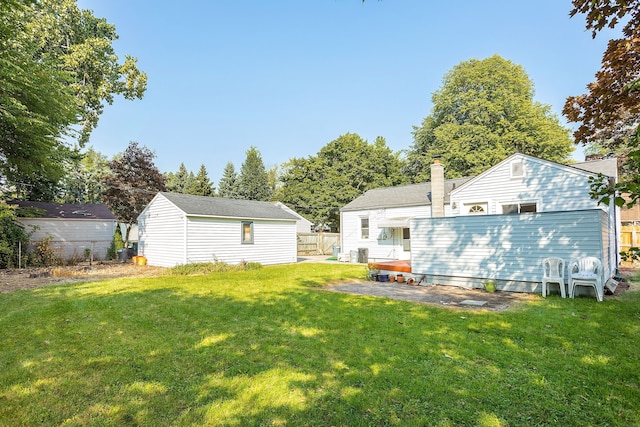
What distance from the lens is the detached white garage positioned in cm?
1560

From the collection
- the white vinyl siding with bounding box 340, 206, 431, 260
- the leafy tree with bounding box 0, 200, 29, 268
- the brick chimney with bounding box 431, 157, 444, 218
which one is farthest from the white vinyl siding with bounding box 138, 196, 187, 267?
the brick chimney with bounding box 431, 157, 444, 218

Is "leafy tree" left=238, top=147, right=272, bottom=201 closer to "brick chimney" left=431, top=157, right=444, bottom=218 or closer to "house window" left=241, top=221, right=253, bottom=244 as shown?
"house window" left=241, top=221, right=253, bottom=244

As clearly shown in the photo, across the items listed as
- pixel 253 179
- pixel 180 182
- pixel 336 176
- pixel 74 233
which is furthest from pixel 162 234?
pixel 180 182

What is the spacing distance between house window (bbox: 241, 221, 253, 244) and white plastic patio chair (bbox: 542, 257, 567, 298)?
13.5m

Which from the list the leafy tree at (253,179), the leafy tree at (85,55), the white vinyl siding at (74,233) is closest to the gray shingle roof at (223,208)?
the white vinyl siding at (74,233)

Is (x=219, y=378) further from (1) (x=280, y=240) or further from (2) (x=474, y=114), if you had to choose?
(2) (x=474, y=114)

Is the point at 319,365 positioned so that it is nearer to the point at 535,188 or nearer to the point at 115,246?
the point at 535,188

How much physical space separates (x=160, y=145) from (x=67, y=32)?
1137 cm

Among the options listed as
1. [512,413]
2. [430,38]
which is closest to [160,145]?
[430,38]

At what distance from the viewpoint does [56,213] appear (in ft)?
67.9

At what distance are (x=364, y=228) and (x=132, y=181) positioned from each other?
860 inches

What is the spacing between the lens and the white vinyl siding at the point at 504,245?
8430mm

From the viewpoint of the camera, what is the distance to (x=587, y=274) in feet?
26.1

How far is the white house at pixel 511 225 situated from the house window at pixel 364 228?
2.65m
